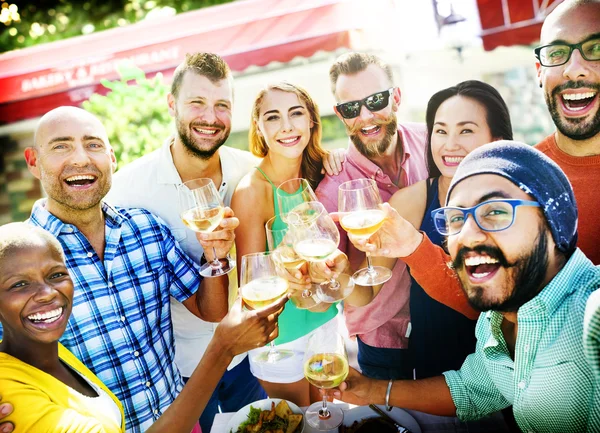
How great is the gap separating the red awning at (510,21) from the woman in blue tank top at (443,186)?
28cm

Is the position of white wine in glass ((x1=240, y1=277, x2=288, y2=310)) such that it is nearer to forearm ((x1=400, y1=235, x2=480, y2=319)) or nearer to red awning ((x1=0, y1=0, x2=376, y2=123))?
forearm ((x1=400, y1=235, x2=480, y2=319))

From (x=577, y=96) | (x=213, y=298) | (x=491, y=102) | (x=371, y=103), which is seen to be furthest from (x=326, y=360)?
(x=577, y=96)

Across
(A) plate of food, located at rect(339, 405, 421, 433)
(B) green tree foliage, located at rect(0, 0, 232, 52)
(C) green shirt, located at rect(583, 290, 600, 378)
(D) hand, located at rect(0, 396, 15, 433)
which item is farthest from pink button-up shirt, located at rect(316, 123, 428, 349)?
(B) green tree foliage, located at rect(0, 0, 232, 52)

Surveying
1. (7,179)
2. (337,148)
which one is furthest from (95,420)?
(7,179)

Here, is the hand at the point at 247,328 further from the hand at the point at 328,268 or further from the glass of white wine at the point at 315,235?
the hand at the point at 328,268

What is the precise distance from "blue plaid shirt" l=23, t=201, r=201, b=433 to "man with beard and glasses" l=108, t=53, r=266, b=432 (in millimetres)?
122

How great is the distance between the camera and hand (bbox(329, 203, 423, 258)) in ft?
7.82

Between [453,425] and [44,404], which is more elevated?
[44,404]

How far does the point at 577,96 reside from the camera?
2137mm

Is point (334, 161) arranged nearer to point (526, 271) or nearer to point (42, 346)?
point (526, 271)

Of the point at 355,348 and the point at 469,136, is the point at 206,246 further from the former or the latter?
the point at 469,136

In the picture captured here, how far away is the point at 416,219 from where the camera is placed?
259 centimetres

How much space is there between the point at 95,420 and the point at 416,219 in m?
1.74

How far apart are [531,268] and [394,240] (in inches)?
26.8
